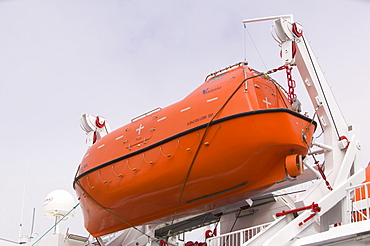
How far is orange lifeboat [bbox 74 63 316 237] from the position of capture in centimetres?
959

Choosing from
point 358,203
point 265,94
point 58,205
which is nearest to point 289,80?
point 265,94

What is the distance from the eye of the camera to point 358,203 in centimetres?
1130

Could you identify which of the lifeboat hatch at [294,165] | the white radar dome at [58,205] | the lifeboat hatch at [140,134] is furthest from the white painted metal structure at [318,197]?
the white radar dome at [58,205]

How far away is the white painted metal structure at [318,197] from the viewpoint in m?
8.97

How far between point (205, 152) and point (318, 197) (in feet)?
6.79

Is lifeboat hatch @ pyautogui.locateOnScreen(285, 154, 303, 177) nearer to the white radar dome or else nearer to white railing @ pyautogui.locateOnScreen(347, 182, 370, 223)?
white railing @ pyautogui.locateOnScreen(347, 182, 370, 223)

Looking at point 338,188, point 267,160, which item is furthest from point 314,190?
point 267,160

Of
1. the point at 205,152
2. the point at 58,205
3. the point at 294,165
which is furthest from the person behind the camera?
the point at 58,205

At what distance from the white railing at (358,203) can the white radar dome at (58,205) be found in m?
7.50

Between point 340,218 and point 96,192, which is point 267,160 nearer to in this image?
point 340,218

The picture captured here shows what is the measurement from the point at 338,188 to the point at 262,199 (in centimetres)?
203

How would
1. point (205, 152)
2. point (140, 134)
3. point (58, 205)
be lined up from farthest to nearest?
point (58, 205)
point (140, 134)
point (205, 152)

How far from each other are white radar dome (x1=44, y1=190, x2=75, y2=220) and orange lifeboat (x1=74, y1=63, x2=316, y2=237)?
4056 mm

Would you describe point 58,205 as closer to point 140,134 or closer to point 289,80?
point 140,134
